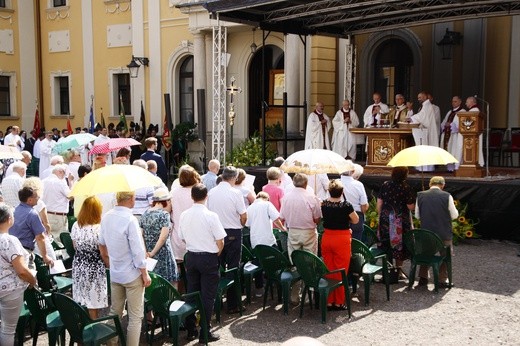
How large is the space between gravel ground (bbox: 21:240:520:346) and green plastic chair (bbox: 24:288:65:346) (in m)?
0.67

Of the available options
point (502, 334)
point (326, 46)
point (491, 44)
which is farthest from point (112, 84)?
point (502, 334)

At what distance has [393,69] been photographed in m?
18.3

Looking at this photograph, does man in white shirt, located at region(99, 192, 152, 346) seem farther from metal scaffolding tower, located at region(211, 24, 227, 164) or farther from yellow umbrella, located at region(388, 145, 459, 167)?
metal scaffolding tower, located at region(211, 24, 227, 164)

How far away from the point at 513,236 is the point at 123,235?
819cm

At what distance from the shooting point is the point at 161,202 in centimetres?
691

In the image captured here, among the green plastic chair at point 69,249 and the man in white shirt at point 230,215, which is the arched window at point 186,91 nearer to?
the green plastic chair at point 69,249

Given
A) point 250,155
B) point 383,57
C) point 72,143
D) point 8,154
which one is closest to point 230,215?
point 8,154

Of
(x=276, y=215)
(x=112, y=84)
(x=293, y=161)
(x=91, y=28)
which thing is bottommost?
(x=276, y=215)

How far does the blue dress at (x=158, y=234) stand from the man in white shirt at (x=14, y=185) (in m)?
3.43

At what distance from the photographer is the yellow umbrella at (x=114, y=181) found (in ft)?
19.3

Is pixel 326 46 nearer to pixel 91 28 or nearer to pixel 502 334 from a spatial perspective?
pixel 91 28

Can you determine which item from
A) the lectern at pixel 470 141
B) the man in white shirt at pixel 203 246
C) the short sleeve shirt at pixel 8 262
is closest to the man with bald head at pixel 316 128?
the lectern at pixel 470 141

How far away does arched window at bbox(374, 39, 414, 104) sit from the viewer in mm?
17984

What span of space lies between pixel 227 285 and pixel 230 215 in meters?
0.81
